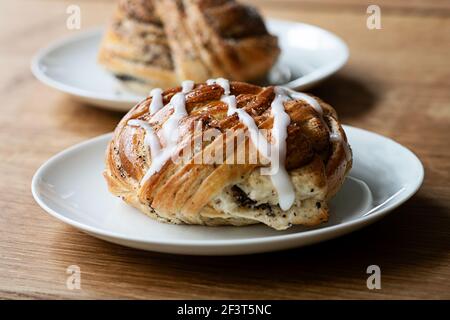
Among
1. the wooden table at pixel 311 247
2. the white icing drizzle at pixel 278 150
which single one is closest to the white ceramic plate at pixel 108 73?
the wooden table at pixel 311 247

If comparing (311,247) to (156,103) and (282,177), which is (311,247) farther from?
(156,103)

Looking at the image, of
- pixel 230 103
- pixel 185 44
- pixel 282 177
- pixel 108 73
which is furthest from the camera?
pixel 108 73

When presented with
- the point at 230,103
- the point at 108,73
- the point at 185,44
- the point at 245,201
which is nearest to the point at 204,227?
the point at 245,201

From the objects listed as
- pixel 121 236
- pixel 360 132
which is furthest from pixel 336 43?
pixel 121 236

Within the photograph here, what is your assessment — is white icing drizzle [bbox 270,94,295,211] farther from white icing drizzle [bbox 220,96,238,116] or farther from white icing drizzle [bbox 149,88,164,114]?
Answer: white icing drizzle [bbox 149,88,164,114]

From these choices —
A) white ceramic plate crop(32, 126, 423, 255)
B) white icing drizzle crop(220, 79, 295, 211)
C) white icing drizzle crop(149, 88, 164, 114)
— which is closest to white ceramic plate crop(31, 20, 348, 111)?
white ceramic plate crop(32, 126, 423, 255)

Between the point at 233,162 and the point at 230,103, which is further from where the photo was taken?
the point at 230,103

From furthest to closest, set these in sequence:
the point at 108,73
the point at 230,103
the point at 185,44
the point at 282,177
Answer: the point at 108,73
the point at 185,44
the point at 230,103
the point at 282,177

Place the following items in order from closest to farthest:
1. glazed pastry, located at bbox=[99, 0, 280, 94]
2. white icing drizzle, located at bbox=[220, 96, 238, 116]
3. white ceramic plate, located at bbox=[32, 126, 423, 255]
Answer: white ceramic plate, located at bbox=[32, 126, 423, 255], white icing drizzle, located at bbox=[220, 96, 238, 116], glazed pastry, located at bbox=[99, 0, 280, 94]
